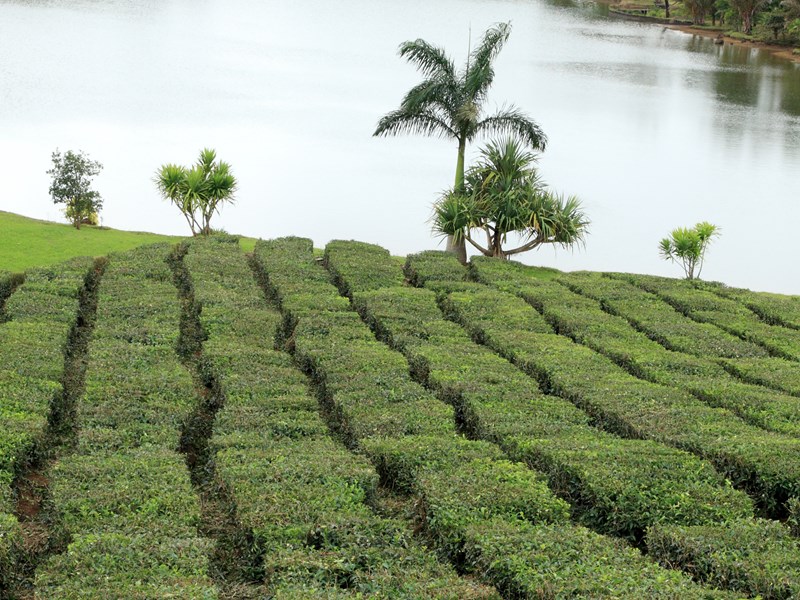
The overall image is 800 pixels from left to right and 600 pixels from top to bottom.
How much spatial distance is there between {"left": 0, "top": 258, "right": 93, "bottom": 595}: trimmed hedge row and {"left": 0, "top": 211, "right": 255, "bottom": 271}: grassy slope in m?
2.85

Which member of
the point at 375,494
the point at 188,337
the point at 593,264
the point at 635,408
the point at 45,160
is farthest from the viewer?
the point at 45,160

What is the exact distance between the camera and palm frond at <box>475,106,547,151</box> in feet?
94.4

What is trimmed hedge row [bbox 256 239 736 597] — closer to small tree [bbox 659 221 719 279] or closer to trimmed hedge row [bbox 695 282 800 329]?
trimmed hedge row [bbox 695 282 800 329]

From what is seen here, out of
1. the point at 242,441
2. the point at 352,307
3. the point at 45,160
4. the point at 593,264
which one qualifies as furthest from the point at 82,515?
the point at 45,160

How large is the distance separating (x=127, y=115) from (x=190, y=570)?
42.0 meters

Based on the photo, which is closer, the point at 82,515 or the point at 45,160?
the point at 82,515

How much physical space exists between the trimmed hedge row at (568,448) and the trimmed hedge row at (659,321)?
13.3ft

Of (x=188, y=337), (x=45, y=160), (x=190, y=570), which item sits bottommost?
(x=190, y=570)

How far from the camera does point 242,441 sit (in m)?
13.9

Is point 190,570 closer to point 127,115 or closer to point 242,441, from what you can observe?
point 242,441

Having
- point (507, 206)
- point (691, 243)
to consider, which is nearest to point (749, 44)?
point (691, 243)

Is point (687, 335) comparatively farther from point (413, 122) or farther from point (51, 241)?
point (51, 241)

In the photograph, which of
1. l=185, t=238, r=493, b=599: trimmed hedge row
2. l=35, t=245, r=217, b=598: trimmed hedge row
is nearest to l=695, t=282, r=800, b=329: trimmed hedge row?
l=185, t=238, r=493, b=599: trimmed hedge row

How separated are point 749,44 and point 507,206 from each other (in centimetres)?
6906
